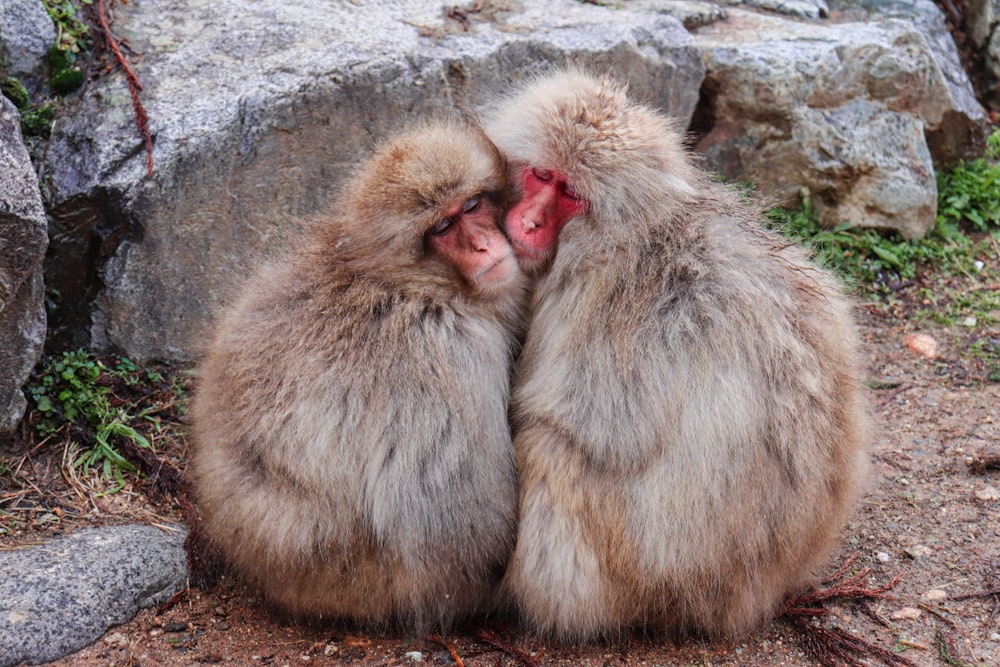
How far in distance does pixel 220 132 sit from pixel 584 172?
71.2 inches

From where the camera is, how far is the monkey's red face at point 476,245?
324 centimetres

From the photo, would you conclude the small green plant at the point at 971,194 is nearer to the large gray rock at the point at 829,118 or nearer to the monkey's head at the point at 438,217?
the large gray rock at the point at 829,118

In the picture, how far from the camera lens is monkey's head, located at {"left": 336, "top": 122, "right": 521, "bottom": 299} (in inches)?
127

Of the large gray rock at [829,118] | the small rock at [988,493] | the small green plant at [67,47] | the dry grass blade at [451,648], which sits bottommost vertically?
the dry grass blade at [451,648]

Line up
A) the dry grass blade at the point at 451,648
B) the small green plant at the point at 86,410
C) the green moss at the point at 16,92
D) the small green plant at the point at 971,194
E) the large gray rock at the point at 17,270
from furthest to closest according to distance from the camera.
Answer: the small green plant at the point at 971,194 < the green moss at the point at 16,92 < the small green plant at the point at 86,410 < the large gray rock at the point at 17,270 < the dry grass blade at the point at 451,648

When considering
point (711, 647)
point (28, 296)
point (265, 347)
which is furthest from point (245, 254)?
point (711, 647)

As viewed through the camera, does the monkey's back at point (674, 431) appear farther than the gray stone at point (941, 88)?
No

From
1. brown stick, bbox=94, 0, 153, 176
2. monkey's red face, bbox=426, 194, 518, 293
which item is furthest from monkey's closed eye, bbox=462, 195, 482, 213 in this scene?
brown stick, bbox=94, 0, 153, 176

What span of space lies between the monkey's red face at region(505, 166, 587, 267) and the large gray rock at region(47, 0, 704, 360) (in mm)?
1560

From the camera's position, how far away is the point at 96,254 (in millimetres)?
4266

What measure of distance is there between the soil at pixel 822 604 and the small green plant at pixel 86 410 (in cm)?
8

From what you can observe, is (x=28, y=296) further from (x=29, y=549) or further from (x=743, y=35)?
(x=743, y=35)

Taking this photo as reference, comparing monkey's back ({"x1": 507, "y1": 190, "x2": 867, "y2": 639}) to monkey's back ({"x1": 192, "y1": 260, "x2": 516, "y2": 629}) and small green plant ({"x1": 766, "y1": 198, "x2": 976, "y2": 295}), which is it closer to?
monkey's back ({"x1": 192, "y1": 260, "x2": 516, "y2": 629})

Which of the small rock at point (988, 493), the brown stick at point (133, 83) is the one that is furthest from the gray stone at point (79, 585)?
the small rock at point (988, 493)
